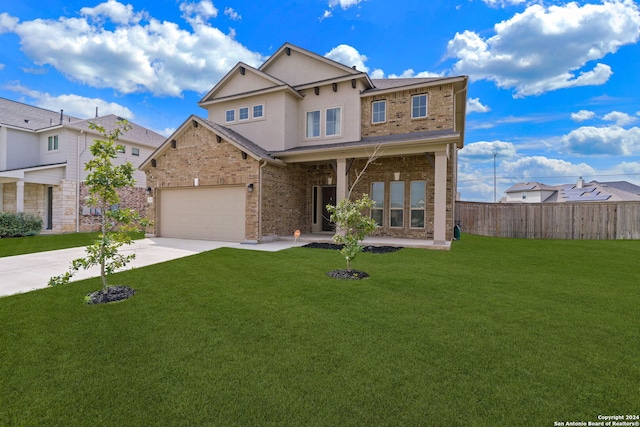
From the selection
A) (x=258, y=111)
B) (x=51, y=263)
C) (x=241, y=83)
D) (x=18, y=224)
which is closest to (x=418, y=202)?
(x=258, y=111)

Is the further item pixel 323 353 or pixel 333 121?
pixel 333 121

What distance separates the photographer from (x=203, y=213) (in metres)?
12.7

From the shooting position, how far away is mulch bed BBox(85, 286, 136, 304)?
4629 millimetres

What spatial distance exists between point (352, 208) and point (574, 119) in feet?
85.9

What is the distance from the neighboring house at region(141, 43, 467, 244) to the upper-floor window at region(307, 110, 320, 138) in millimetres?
46

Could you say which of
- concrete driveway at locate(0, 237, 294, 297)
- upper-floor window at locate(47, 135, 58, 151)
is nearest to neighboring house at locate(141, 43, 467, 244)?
concrete driveway at locate(0, 237, 294, 297)

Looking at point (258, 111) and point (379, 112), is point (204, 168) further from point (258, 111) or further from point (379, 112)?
point (379, 112)

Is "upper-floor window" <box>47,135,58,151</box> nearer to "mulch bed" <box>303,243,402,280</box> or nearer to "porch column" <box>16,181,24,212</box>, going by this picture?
"porch column" <box>16,181,24,212</box>

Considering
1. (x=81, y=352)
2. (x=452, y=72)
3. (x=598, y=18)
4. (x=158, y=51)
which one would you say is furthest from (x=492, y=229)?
(x=158, y=51)

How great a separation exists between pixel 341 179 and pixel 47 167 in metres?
16.6

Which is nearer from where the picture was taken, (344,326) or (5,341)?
(5,341)

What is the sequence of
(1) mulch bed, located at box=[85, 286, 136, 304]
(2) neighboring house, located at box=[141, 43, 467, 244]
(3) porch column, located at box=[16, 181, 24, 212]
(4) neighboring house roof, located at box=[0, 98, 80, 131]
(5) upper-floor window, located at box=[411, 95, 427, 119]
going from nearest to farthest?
(1) mulch bed, located at box=[85, 286, 136, 304], (2) neighboring house, located at box=[141, 43, 467, 244], (5) upper-floor window, located at box=[411, 95, 427, 119], (3) porch column, located at box=[16, 181, 24, 212], (4) neighboring house roof, located at box=[0, 98, 80, 131]

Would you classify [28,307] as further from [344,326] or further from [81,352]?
[344,326]

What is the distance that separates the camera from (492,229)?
15.3 m
